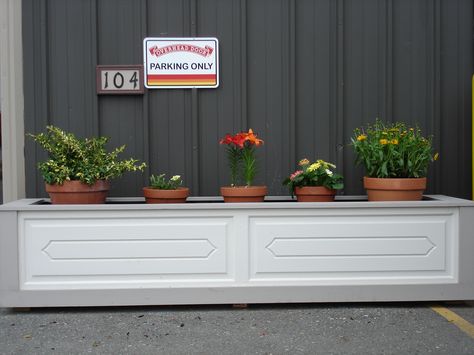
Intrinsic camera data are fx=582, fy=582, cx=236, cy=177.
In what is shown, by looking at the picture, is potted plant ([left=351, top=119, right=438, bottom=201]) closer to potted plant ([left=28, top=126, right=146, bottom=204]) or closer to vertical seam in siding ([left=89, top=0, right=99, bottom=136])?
potted plant ([left=28, top=126, right=146, bottom=204])

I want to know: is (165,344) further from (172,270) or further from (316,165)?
(316,165)

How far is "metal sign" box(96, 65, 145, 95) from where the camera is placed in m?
6.12

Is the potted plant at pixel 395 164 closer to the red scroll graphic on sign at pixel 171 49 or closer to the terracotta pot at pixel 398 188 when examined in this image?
the terracotta pot at pixel 398 188

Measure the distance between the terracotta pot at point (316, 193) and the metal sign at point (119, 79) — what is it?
206 cm

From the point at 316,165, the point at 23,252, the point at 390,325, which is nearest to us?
the point at 390,325

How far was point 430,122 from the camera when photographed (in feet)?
20.6

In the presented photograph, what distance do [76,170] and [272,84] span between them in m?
2.27

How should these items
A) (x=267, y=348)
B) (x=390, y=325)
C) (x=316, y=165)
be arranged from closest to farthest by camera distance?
(x=267, y=348) → (x=390, y=325) → (x=316, y=165)

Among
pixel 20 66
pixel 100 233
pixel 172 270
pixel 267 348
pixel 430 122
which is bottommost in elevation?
pixel 267 348

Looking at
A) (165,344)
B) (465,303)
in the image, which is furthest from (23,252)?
(465,303)

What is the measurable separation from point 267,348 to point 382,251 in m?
1.52

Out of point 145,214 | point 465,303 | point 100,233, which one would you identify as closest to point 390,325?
point 465,303

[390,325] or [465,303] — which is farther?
[465,303]

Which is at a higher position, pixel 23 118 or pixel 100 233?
pixel 23 118
